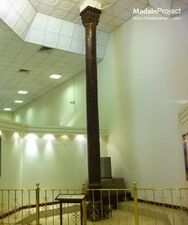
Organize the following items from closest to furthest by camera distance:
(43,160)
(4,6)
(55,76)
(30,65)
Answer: (4,6)
(43,160)
(30,65)
(55,76)

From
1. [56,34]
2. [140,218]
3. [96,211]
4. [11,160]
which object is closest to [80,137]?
[11,160]

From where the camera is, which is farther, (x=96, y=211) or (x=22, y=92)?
(x=22, y=92)

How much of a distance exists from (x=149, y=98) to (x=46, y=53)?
3.78 metres

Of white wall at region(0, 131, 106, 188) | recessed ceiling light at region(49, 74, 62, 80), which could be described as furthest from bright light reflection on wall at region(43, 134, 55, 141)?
recessed ceiling light at region(49, 74, 62, 80)

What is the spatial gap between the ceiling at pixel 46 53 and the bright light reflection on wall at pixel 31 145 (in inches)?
109

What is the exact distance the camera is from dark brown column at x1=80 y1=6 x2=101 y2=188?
697 cm

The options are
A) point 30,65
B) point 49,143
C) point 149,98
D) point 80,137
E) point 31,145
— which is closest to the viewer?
point 149,98

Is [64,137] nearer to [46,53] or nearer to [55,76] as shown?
[46,53]

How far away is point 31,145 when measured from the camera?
28.2 feet

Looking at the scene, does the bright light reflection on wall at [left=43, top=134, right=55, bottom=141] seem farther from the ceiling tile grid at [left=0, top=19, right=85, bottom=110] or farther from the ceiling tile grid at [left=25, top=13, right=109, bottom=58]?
the ceiling tile grid at [left=25, top=13, right=109, bottom=58]

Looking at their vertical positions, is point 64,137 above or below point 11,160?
above

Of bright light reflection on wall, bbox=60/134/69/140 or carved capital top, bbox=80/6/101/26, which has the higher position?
carved capital top, bbox=80/6/101/26

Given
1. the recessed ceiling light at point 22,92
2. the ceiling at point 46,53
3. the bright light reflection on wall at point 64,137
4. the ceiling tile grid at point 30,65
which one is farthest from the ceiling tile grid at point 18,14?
the recessed ceiling light at point 22,92

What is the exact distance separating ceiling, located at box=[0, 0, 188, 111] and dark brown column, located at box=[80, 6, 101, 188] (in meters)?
0.66
